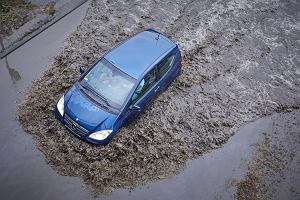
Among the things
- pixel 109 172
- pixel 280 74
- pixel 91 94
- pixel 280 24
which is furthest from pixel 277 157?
pixel 280 24

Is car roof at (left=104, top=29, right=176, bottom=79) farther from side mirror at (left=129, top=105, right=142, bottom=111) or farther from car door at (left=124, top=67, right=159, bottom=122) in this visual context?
side mirror at (left=129, top=105, right=142, bottom=111)

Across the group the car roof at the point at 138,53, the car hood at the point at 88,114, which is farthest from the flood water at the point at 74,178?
the car roof at the point at 138,53

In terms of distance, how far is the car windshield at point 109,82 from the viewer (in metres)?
9.16

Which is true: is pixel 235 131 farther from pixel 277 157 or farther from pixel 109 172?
pixel 109 172

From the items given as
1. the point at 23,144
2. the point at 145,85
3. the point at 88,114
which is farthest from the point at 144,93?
the point at 23,144

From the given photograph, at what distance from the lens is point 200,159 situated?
9.53m

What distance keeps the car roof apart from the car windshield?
0.17 meters

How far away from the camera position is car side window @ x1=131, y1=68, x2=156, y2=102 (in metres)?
9.32

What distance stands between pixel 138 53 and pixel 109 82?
48.8 inches

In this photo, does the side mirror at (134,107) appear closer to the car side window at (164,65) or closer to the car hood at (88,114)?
the car hood at (88,114)

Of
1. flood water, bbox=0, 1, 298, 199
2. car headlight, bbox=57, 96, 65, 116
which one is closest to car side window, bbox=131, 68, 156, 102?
car headlight, bbox=57, 96, 65, 116

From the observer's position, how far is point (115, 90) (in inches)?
364

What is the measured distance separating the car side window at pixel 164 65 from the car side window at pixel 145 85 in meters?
0.28

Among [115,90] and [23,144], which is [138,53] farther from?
[23,144]
